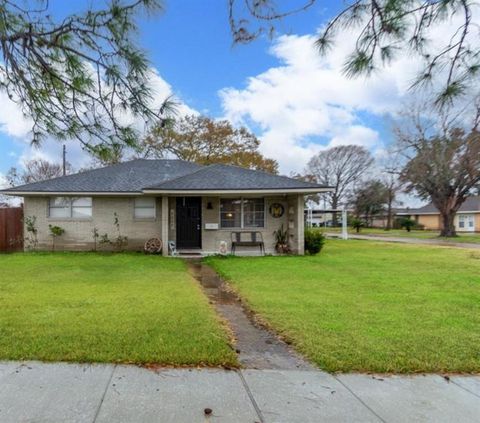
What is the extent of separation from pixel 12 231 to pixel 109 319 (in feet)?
40.7

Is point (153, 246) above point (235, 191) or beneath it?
beneath

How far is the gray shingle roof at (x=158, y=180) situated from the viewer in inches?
546

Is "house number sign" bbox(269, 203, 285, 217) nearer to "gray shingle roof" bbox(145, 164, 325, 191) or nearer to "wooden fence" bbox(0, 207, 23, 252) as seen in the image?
"gray shingle roof" bbox(145, 164, 325, 191)

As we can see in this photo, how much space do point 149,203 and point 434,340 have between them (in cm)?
1243

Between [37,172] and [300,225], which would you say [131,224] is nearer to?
[300,225]

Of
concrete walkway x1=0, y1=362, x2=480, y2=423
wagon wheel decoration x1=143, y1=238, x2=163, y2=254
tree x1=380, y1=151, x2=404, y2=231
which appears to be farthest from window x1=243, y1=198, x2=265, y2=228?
tree x1=380, y1=151, x2=404, y2=231

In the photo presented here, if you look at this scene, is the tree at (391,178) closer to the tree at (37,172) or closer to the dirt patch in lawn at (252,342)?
the tree at (37,172)

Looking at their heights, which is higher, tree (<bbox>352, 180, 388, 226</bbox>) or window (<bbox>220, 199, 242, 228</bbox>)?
tree (<bbox>352, 180, 388, 226</bbox>)

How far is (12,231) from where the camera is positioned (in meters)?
15.2

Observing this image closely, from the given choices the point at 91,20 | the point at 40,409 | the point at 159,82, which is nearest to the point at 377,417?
the point at 40,409

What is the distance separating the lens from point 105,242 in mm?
14969

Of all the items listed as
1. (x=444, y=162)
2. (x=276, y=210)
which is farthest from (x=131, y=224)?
(x=444, y=162)

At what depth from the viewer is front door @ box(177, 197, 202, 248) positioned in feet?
48.9

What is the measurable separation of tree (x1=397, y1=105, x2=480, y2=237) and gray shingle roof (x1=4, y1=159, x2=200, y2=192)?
19.8 meters
